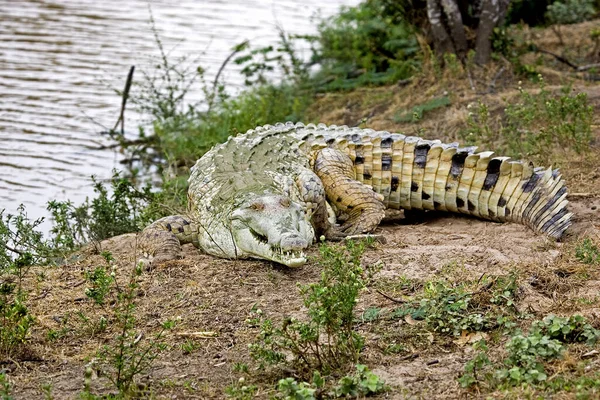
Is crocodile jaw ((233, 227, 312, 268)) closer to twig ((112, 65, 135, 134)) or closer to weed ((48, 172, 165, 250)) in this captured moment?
weed ((48, 172, 165, 250))

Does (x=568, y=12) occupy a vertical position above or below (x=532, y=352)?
above

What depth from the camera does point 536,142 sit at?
7605 millimetres

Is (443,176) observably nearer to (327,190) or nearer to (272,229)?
(327,190)

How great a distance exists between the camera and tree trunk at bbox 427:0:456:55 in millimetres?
9977

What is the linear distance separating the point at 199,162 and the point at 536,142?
9.99 ft

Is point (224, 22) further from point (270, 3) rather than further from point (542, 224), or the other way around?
point (542, 224)

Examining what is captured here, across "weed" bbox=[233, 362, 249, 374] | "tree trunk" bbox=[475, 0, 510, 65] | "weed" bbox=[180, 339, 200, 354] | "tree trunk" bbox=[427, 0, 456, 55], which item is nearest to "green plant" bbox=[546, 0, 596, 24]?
"tree trunk" bbox=[475, 0, 510, 65]

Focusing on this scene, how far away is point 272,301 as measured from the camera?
4863 mm

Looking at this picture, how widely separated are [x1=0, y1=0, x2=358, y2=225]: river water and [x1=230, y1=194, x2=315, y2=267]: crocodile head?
3.52 meters

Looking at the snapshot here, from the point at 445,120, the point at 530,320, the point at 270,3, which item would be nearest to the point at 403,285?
the point at 530,320

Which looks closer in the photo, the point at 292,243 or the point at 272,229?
the point at 292,243

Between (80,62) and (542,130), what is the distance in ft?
27.5

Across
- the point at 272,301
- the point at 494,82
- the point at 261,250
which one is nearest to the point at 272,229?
the point at 261,250

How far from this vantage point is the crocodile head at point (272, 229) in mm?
5141
